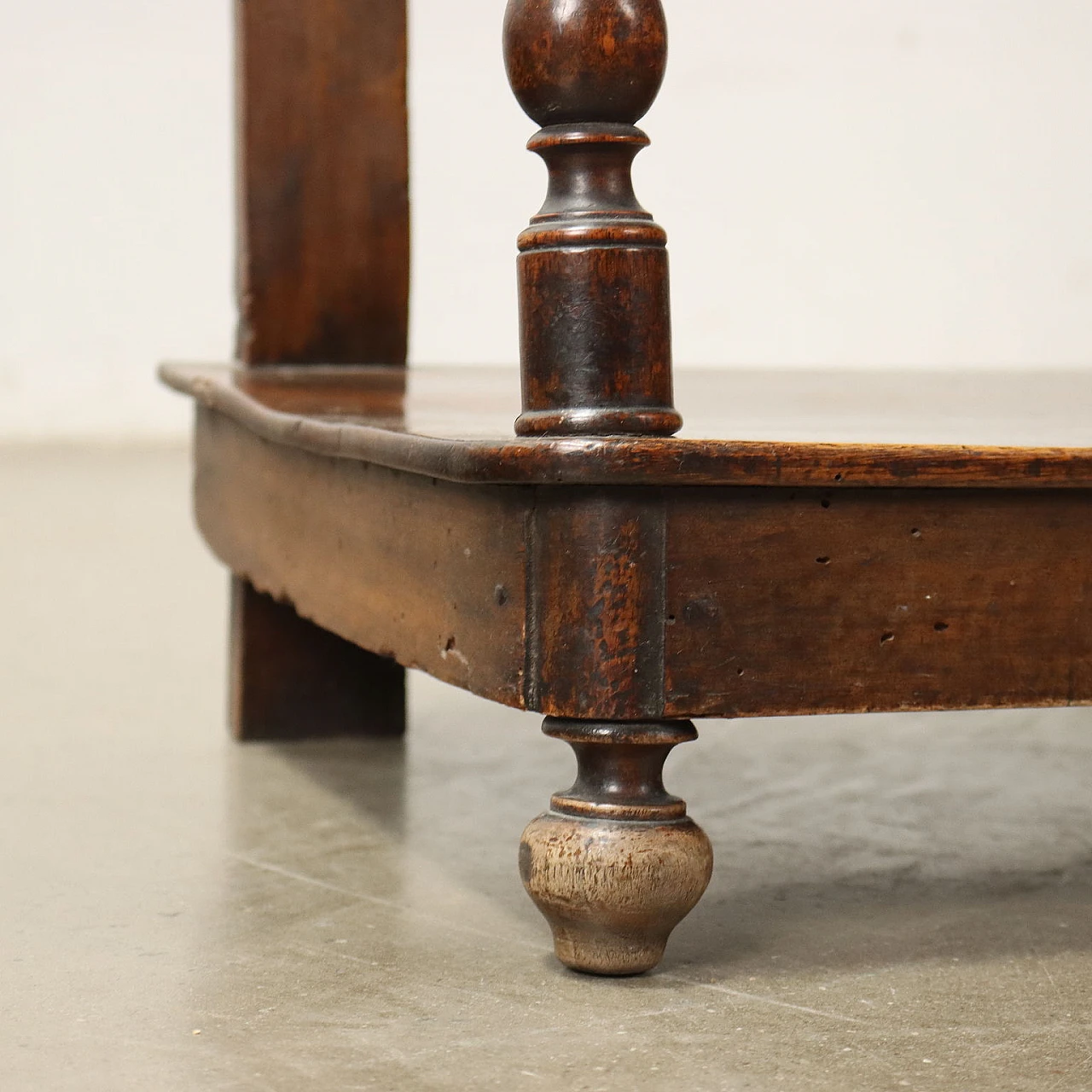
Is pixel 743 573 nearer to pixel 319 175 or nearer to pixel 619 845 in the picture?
pixel 619 845

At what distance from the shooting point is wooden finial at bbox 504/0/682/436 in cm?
131

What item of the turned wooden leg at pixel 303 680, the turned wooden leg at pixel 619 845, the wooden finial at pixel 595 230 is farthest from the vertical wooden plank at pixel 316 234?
the wooden finial at pixel 595 230

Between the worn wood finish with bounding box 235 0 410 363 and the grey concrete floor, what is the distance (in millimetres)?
626

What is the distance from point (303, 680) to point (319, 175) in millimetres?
772

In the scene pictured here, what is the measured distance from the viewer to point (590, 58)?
1.30 m

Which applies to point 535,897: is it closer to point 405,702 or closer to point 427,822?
point 427,822

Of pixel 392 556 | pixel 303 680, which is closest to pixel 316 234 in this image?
pixel 303 680

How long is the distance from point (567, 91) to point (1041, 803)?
1230mm

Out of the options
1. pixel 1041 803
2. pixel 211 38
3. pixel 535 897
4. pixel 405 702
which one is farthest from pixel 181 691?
pixel 211 38

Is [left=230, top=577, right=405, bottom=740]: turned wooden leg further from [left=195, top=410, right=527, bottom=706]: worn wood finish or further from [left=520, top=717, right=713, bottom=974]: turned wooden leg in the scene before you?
[left=520, top=717, right=713, bottom=974]: turned wooden leg

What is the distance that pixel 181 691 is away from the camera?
2.96 m

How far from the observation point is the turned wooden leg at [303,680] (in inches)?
103

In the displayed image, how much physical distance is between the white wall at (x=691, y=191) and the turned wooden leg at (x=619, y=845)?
6.43 m

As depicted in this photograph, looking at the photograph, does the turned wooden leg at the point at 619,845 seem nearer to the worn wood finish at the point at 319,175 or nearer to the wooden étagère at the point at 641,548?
the wooden étagère at the point at 641,548
